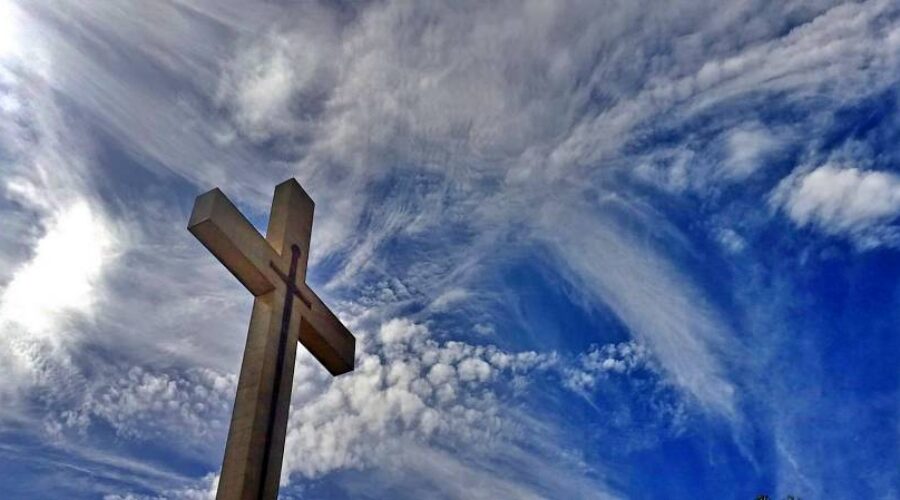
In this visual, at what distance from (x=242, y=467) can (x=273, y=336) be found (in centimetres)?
197

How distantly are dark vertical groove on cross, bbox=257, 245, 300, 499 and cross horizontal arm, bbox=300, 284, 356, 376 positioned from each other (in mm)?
316

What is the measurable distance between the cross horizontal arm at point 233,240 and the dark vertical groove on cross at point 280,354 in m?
0.39

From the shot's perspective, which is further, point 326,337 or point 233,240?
point 326,337

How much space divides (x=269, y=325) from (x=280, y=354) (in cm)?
43

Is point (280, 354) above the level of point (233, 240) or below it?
below

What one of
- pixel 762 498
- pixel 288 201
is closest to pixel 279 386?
pixel 288 201

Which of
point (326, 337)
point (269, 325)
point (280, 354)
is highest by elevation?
point (326, 337)

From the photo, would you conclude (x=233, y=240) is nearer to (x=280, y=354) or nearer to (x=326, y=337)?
(x=280, y=354)

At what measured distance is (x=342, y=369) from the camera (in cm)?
1201

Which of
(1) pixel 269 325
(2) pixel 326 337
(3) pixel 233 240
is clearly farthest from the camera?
(2) pixel 326 337

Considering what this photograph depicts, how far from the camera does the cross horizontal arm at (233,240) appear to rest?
9.68 metres

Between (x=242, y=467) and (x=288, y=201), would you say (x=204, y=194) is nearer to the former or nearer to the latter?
(x=288, y=201)

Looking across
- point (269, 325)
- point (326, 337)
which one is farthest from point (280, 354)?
point (326, 337)

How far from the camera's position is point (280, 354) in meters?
9.96
